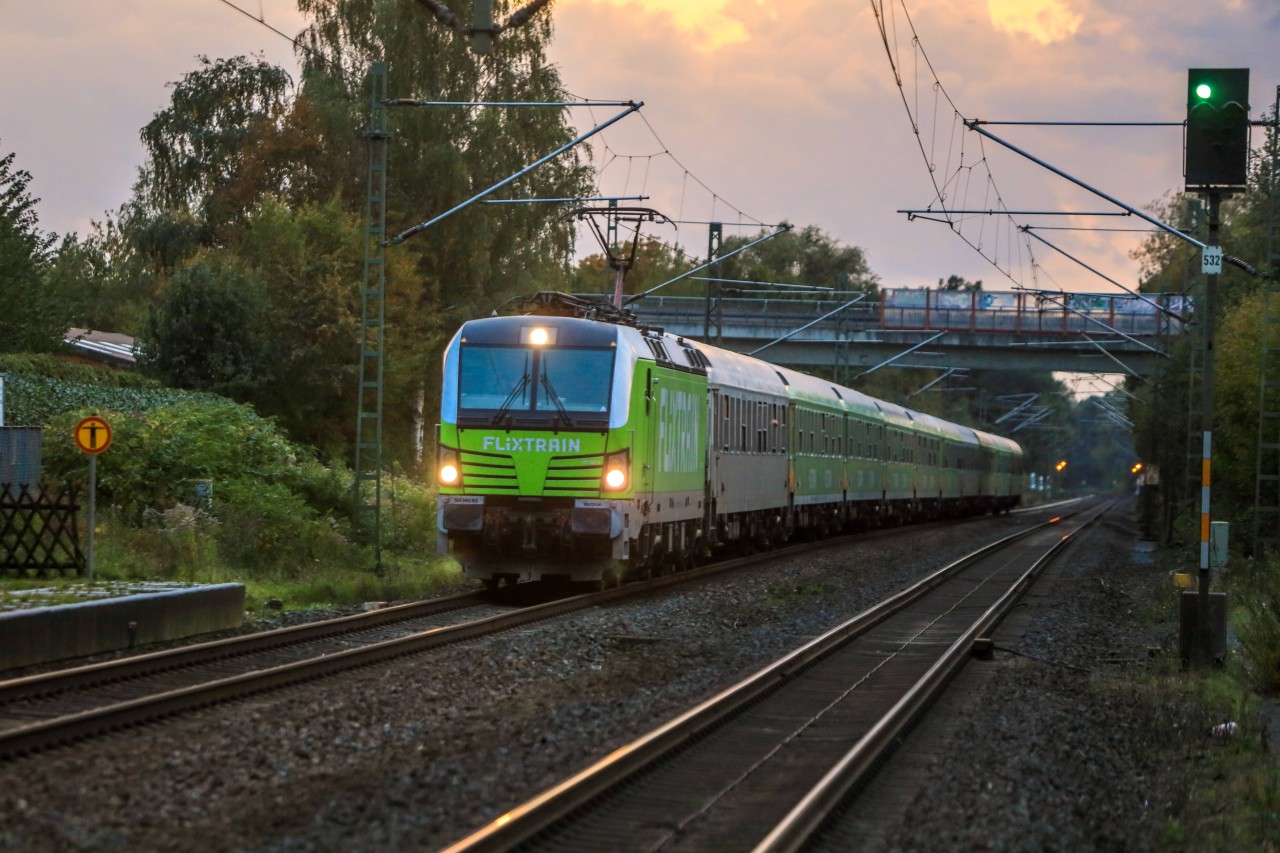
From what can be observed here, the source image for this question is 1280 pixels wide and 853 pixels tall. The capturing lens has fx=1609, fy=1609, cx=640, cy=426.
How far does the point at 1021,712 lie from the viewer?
1188cm

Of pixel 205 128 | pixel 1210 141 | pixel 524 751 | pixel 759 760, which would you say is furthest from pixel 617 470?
pixel 205 128

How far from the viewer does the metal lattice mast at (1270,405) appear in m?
24.3

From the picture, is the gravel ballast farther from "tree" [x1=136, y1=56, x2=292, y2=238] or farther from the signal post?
"tree" [x1=136, y1=56, x2=292, y2=238]

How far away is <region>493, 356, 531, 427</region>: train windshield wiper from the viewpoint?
18.9 m

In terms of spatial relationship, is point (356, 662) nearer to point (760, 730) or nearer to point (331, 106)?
point (760, 730)

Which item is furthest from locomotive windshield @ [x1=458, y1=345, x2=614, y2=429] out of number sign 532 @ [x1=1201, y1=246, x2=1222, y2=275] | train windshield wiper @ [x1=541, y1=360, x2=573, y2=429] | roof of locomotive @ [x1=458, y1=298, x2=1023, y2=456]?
number sign 532 @ [x1=1201, y1=246, x2=1222, y2=275]

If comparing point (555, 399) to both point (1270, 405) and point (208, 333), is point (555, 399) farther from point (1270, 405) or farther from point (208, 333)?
point (208, 333)

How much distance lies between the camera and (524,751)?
9.52 m

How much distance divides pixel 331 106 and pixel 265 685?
1343 inches

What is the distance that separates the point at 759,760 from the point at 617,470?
918 cm

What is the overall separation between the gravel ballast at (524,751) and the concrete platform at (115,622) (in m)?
2.53

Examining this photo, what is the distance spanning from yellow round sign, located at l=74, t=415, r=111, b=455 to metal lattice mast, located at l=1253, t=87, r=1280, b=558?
15610 mm

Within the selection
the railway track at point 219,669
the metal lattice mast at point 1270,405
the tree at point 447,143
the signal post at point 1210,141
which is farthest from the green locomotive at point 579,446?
the tree at point 447,143

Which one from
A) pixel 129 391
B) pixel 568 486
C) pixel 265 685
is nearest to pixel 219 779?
pixel 265 685
